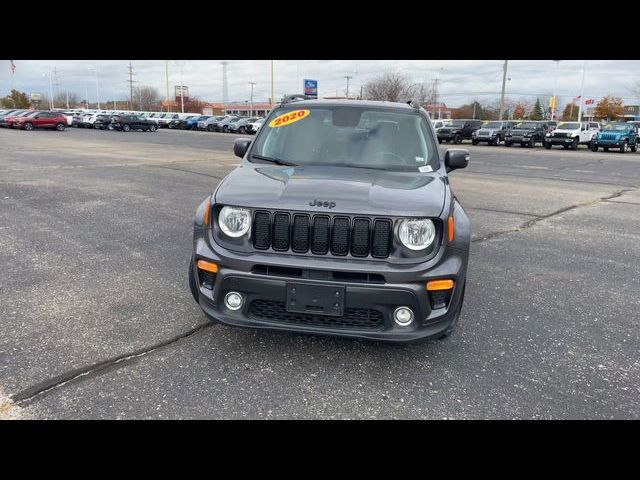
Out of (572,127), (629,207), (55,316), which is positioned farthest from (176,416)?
(572,127)

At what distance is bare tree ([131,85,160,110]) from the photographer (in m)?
Result: 111

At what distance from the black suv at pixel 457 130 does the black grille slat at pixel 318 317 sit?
3674 centimetres

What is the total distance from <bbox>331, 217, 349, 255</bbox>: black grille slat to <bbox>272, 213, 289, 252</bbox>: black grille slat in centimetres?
31

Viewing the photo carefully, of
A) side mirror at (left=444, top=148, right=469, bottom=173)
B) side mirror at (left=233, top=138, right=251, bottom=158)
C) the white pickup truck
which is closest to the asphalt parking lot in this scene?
side mirror at (left=444, top=148, right=469, bottom=173)

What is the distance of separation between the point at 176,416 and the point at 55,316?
196 cm

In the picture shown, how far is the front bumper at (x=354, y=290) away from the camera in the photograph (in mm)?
3051

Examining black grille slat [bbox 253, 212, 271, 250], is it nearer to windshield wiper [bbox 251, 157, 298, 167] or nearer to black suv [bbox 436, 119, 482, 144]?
windshield wiper [bbox 251, 157, 298, 167]

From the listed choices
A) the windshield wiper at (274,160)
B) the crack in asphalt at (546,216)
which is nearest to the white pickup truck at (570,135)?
the crack in asphalt at (546,216)

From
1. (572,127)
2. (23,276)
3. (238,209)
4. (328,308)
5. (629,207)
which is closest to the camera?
(328,308)

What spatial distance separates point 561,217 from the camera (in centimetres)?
916

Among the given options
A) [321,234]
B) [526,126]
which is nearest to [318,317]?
[321,234]

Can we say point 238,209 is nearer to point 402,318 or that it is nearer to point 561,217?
point 402,318

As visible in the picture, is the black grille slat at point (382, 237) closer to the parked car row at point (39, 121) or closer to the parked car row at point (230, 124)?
the parked car row at point (39, 121)

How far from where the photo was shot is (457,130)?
38.3 metres
